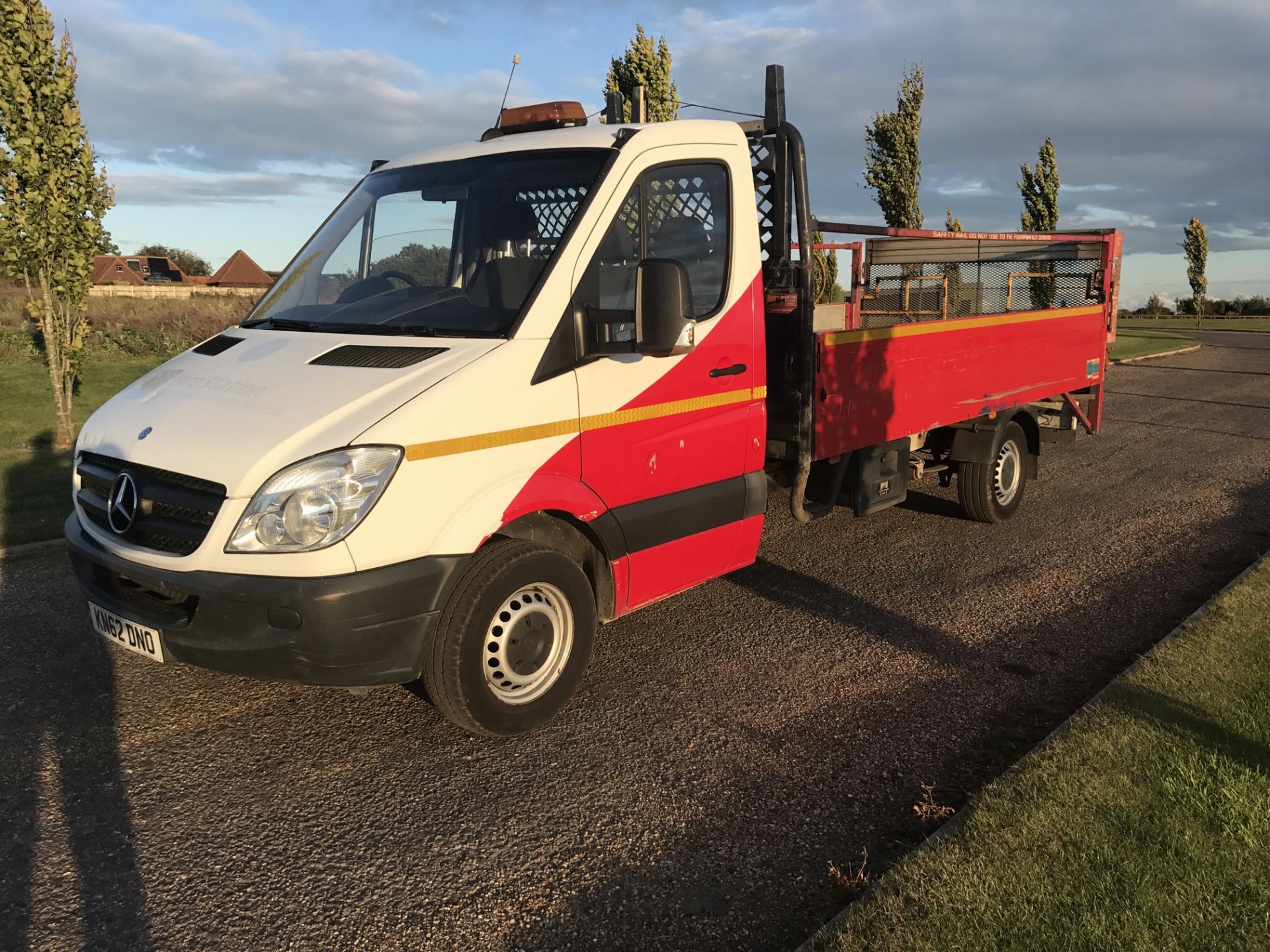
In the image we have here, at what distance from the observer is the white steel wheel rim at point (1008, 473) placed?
7.43m

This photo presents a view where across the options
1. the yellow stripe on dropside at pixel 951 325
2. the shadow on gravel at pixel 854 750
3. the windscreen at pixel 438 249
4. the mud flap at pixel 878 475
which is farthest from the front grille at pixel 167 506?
Result: the mud flap at pixel 878 475

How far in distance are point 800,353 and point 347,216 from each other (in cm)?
253

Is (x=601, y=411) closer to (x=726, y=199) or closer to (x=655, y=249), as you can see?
(x=655, y=249)

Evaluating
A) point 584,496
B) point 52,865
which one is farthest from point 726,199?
point 52,865

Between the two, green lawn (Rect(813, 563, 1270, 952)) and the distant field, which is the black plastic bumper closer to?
green lawn (Rect(813, 563, 1270, 952))

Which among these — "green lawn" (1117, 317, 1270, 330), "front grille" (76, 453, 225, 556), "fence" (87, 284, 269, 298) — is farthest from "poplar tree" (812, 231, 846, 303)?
"green lawn" (1117, 317, 1270, 330)

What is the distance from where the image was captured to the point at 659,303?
386 cm

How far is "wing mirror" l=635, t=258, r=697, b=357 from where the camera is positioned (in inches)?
152

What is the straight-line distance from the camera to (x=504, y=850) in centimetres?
327

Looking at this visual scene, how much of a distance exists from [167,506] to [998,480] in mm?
5924

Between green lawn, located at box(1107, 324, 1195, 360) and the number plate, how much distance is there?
66.1ft

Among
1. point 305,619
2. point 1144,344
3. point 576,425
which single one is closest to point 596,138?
point 576,425

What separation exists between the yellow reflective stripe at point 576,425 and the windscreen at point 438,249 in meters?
0.43

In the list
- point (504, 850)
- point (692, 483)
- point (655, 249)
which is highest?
point (655, 249)
